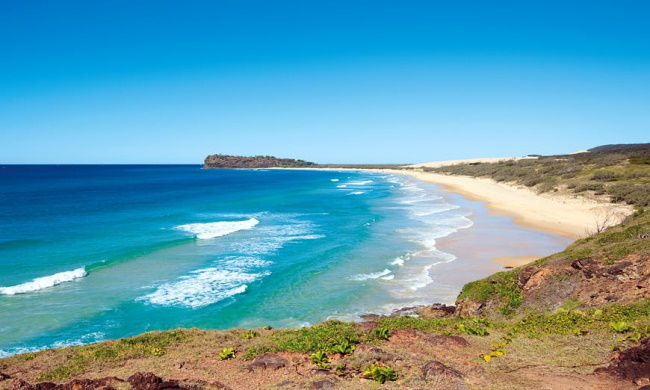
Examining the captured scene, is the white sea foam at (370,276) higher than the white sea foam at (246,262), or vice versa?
the white sea foam at (370,276)

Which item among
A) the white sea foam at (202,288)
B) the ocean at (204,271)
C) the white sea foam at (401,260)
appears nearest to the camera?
the ocean at (204,271)

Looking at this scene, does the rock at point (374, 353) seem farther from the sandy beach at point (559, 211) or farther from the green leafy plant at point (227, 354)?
the sandy beach at point (559, 211)

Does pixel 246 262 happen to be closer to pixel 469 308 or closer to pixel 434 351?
pixel 469 308

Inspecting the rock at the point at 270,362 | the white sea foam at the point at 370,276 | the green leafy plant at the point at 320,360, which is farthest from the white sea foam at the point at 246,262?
the green leafy plant at the point at 320,360

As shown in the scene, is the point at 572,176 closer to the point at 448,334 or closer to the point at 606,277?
the point at 606,277

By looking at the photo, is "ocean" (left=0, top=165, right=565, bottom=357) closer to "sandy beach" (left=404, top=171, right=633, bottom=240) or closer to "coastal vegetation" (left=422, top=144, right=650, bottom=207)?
"sandy beach" (left=404, top=171, right=633, bottom=240)

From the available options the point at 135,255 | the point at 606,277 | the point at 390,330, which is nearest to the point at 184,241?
the point at 135,255

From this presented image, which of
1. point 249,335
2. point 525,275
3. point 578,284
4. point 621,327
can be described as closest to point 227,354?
point 249,335
